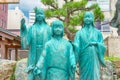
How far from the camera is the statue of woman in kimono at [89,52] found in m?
7.20

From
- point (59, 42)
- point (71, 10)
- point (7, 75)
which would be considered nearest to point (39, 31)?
point (59, 42)

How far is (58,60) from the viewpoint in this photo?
627cm

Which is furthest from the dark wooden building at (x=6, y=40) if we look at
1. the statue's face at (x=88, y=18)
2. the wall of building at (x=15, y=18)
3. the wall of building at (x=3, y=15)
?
the wall of building at (x=15, y=18)

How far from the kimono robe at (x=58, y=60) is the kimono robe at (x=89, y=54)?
0.81 metres

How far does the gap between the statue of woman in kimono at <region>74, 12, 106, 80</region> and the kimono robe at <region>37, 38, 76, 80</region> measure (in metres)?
0.80

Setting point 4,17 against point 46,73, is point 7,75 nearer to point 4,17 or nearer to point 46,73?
point 46,73

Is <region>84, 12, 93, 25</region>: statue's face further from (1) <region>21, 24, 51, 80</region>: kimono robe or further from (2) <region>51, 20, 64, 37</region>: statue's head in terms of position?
(2) <region>51, 20, 64, 37</region>: statue's head

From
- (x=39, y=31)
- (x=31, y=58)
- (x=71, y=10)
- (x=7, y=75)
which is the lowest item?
(x=7, y=75)

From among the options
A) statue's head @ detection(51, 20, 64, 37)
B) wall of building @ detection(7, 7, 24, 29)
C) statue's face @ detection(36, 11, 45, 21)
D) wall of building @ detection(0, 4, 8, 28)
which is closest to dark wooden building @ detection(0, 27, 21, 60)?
statue's face @ detection(36, 11, 45, 21)

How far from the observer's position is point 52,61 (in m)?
6.29

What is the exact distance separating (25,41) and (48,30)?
1.72ft

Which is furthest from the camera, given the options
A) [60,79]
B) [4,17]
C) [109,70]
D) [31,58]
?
[4,17]

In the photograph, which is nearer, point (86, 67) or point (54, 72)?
point (54, 72)

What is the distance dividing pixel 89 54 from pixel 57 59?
117cm
